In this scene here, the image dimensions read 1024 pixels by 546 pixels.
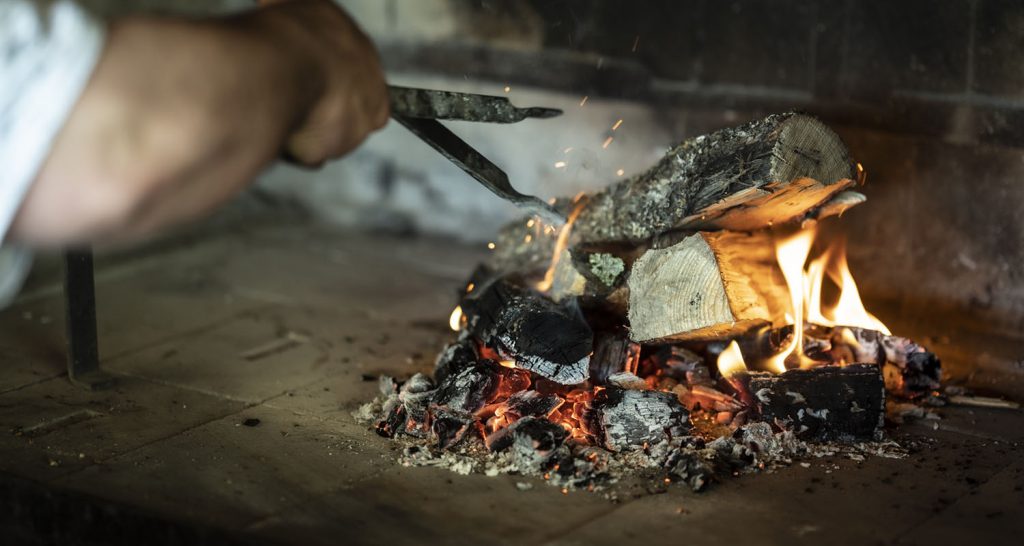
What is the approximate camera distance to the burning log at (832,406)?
3283 millimetres

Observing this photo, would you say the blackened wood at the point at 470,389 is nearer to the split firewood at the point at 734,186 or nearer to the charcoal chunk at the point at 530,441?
the charcoal chunk at the point at 530,441

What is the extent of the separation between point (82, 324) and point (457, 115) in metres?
1.64

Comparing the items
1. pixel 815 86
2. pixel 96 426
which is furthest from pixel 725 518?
pixel 815 86

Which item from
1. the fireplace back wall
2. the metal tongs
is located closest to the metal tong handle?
the metal tongs

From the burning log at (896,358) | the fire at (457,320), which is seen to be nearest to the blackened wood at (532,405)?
the fire at (457,320)

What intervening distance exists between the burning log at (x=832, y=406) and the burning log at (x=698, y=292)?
26 cm

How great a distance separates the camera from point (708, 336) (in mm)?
3512

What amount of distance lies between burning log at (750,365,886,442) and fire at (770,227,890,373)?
20cm

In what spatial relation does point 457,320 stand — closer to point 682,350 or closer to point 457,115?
point 682,350

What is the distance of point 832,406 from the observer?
10.8 ft

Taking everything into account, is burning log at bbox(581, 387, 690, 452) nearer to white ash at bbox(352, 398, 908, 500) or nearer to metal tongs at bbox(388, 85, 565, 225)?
white ash at bbox(352, 398, 908, 500)

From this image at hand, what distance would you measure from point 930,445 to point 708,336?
736 millimetres

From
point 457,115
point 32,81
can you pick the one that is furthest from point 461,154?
point 32,81

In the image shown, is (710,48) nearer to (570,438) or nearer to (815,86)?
(815,86)
